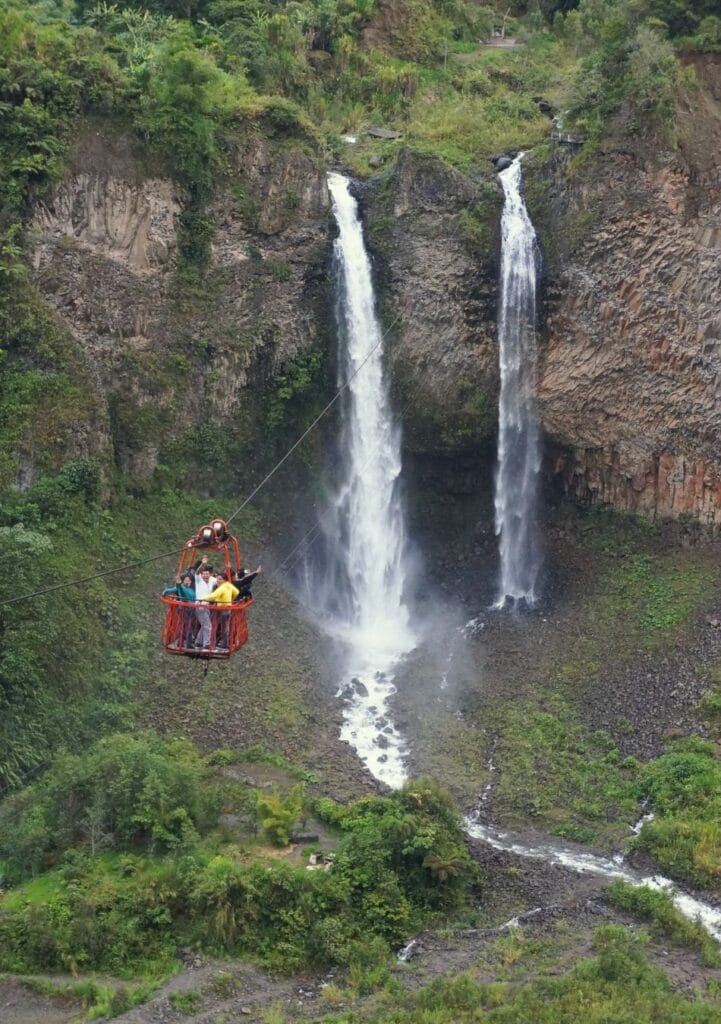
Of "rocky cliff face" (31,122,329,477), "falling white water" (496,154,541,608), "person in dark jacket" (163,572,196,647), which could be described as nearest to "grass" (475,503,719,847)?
"falling white water" (496,154,541,608)

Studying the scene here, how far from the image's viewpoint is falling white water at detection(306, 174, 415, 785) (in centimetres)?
3088

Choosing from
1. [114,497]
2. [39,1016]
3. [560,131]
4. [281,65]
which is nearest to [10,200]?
[114,497]

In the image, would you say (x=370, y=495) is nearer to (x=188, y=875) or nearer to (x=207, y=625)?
(x=188, y=875)

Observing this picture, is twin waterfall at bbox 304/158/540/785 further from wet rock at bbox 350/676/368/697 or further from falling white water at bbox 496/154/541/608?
wet rock at bbox 350/676/368/697

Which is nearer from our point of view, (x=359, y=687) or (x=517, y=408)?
(x=359, y=687)

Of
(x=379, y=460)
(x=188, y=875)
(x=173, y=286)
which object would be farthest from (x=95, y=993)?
(x=173, y=286)

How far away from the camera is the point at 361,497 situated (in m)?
31.7

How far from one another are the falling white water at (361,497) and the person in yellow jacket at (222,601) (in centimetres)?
1368

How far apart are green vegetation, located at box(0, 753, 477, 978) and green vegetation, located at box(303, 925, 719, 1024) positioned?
152cm

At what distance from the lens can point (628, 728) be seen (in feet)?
83.4

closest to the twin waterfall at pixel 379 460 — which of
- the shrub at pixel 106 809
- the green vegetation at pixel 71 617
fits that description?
the green vegetation at pixel 71 617

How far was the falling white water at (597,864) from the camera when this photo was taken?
19.4 m

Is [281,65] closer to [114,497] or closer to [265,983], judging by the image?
[114,497]

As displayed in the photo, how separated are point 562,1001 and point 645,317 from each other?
62.2ft
